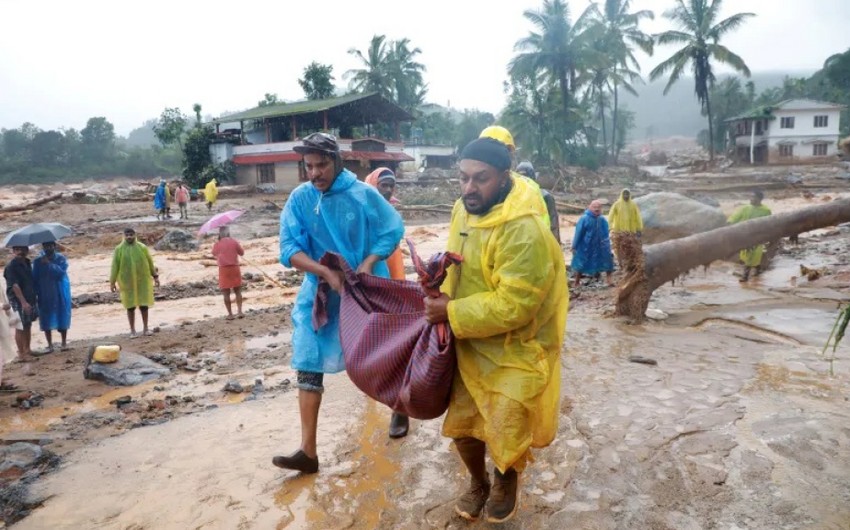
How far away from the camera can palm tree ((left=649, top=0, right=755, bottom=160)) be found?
38.0 m

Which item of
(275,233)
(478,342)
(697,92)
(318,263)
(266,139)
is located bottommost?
(275,233)

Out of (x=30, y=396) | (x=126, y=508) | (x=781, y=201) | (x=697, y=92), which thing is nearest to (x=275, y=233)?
(x=30, y=396)

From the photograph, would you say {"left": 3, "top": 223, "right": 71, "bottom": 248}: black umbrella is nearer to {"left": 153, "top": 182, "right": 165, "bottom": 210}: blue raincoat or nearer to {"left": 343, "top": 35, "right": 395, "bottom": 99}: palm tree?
{"left": 153, "top": 182, "right": 165, "bottom": 210}: blue raincoat

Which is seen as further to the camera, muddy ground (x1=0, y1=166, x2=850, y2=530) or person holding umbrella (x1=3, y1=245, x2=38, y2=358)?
person holding umbrella (x1=3, y1=245, x2=38, y2=358)

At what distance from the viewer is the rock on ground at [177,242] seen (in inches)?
635

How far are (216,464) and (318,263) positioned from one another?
4.53 feet

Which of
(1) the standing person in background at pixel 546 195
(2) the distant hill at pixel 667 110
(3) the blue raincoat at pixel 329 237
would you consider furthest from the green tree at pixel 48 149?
(2) the distant hill at pixel 667 110

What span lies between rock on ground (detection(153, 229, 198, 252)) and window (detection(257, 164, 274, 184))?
49.1 ft

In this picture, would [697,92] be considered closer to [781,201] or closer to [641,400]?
[781,201]

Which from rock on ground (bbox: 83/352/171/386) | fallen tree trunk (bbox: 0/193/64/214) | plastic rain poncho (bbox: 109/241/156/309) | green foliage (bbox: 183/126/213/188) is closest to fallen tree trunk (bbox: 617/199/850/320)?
rock on ground (bbox: 83/352/171/386)

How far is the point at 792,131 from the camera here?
134ft

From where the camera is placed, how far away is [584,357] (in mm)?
5340

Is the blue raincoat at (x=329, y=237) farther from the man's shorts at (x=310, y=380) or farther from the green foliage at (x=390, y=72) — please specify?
the green foliage at (x=390, y=72)

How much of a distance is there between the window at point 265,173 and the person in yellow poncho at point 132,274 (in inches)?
936
